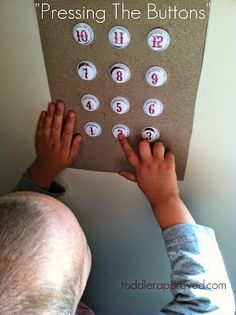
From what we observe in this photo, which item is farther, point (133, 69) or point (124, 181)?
point (124, 181)

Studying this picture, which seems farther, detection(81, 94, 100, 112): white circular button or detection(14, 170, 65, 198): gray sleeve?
detection(14, 170, 65, 198): gray sleeve

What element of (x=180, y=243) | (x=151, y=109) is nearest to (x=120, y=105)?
(x=151, y=109)

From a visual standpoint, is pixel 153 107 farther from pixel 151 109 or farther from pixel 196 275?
pixel 196 275

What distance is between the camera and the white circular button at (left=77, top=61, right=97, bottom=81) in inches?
21.8

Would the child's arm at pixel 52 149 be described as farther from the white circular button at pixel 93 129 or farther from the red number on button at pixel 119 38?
the red number on button at pixel 119 38

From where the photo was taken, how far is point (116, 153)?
2.11 ft

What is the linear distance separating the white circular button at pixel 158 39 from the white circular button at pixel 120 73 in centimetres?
4

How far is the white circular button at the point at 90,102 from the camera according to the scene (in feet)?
1.92

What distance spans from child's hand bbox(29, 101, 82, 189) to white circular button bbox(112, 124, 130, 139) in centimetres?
5

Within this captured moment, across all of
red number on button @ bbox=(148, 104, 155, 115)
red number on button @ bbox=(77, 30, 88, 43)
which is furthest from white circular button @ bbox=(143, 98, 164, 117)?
red number on button @ bbox=(77, 30, 88, 43)

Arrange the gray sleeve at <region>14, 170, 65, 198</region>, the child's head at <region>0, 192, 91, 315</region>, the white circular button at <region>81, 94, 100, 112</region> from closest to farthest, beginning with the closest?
1. the child's head at <region>0, 192, 91, 315</region>
2. the white circular button at <region>81, 94, 100, 112</region>
3. the gray sleeve at <region>14, 170, 65, 198</region>

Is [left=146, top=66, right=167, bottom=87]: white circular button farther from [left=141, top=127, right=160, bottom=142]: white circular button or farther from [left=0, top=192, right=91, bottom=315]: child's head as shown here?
[left=0, top=192, right=91, bottom=315]: child's head

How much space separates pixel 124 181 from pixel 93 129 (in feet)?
0.32

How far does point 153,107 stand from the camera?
574mm
